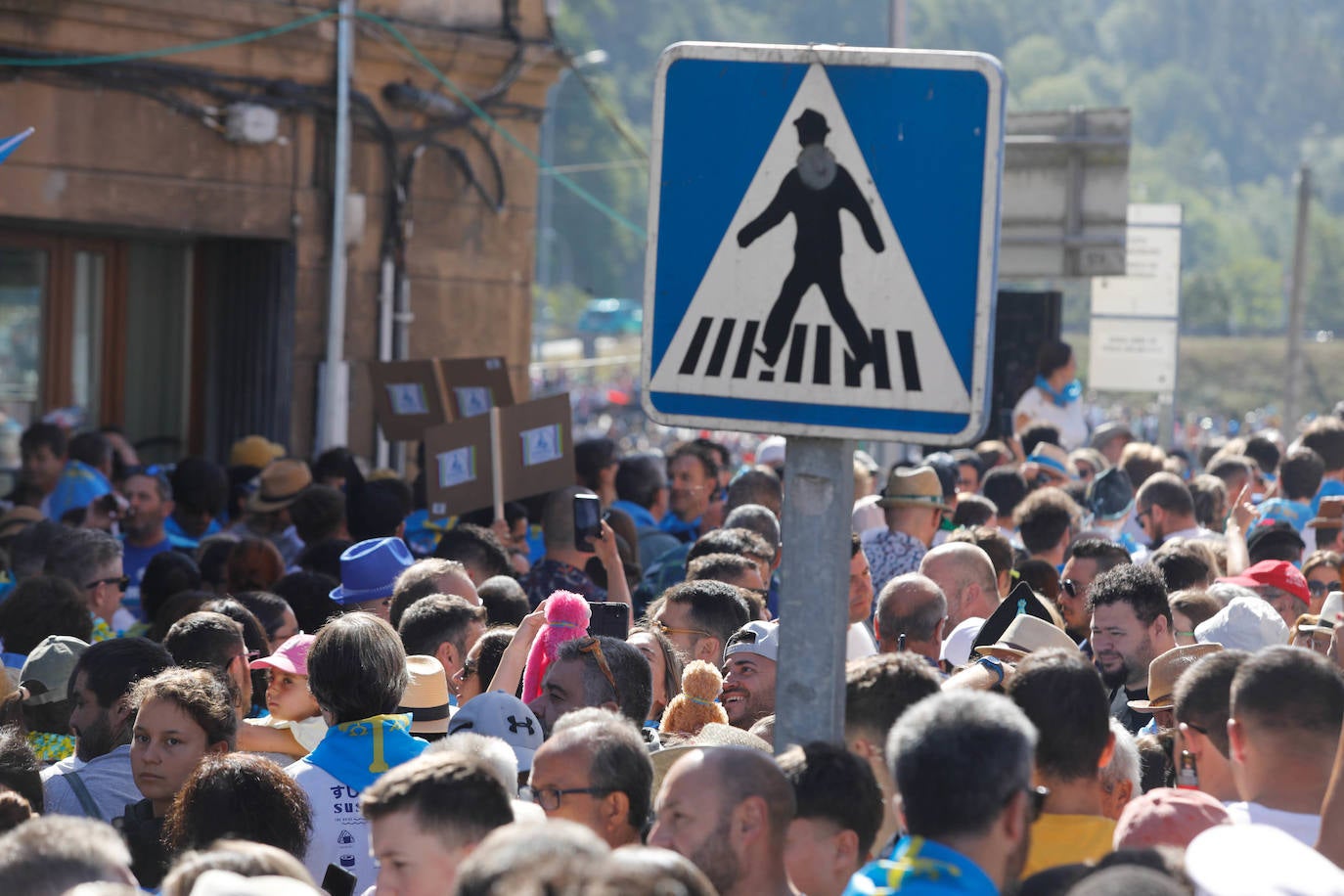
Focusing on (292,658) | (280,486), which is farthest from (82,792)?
(280,486)

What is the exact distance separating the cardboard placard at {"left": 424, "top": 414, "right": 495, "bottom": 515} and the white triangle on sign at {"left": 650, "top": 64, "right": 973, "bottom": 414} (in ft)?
18.6

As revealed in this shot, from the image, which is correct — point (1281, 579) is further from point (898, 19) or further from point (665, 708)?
point (898, 19)

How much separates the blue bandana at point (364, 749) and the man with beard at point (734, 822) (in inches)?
54.1

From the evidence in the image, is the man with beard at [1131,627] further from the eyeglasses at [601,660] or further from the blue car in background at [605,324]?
the blue car in background at [605,324]

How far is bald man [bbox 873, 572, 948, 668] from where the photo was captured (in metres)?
6.12

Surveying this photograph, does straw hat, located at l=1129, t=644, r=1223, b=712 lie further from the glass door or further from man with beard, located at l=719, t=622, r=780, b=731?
the glass door

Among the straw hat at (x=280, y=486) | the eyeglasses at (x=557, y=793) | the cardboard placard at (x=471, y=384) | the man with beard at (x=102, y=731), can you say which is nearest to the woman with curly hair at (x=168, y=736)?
the man with beard at (x=102, y=731)

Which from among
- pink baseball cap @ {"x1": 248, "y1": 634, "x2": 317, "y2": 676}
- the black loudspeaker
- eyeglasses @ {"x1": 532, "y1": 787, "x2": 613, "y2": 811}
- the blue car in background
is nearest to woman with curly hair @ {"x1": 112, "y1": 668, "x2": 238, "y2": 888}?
pink baseball cap @ {"x1": 248, "y1": 634, "x2": 317, "y2": 676}

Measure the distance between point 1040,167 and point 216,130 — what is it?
6472 millimetres

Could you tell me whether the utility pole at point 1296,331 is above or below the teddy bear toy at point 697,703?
above

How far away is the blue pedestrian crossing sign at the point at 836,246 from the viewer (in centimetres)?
318

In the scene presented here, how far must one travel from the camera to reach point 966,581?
6.76 metres

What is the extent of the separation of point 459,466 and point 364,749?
4.29m

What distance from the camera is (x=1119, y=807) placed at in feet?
14.5
